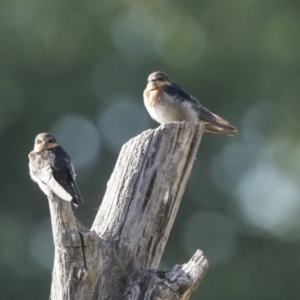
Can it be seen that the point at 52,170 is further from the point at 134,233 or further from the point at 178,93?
the point at 178,93

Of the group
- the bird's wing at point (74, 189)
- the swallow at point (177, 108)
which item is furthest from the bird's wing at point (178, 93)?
the bird's wing at point (74, 189)

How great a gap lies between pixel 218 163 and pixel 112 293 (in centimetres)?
1291

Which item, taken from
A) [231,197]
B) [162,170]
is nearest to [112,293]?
[162,170]

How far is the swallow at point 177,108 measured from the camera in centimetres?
948

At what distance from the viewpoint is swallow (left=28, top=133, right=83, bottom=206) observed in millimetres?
7203

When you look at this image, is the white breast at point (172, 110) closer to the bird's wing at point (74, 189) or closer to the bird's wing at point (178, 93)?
the bird's wing at point (178, 93)

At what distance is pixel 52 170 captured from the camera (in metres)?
8.09

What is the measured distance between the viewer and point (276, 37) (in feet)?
67.3

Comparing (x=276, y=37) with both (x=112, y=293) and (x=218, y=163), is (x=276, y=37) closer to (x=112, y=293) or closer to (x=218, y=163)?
(x=218, y=163)

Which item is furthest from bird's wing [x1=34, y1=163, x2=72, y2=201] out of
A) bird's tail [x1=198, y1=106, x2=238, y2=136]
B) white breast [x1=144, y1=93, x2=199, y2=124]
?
white breast [x1=144, y1=93, x2=199, y2=124]

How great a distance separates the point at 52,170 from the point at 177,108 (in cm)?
204

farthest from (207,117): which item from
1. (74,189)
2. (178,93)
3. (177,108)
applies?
(74,189)

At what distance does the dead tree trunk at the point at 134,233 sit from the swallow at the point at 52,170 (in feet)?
0.81

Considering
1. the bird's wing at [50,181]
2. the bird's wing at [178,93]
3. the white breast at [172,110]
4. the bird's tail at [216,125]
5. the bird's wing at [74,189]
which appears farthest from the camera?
the bird's wing at [178,93]
